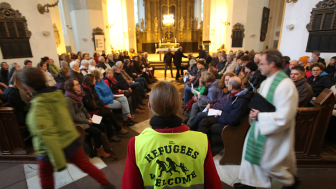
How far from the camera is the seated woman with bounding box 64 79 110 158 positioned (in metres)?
2.63

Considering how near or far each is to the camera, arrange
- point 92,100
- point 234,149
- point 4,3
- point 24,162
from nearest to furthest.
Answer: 1. point 234,149
2. point 24,162
3. point 92,100
4. point 4,3

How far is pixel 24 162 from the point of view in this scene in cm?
279

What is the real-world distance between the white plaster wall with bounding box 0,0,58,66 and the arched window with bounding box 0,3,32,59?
0.54 feet

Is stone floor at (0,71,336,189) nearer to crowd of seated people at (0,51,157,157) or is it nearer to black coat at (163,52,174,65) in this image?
crowd of seated people at (0,51,157,157)

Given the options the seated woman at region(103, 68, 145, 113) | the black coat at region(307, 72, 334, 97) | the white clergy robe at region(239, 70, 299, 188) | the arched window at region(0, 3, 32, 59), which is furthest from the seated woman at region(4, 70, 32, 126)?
Answer: the black coat at region(307, 72, 334, 97)

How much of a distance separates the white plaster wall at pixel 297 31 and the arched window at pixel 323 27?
0.20 metres

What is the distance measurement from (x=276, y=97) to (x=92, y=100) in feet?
9.87

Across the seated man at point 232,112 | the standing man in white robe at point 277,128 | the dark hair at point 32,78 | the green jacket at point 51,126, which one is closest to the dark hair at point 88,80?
the green jacket at point 51,126

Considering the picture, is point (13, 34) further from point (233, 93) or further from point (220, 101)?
point (233, 93)

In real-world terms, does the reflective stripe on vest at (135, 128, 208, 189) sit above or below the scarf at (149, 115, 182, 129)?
below

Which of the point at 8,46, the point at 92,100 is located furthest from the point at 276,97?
the point at 8,46

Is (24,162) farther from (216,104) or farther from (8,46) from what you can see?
(8,46)

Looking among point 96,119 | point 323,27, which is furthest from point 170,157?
point 323,27

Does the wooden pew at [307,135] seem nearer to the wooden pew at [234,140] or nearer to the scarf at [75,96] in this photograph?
the wooden pew at [234,140]
